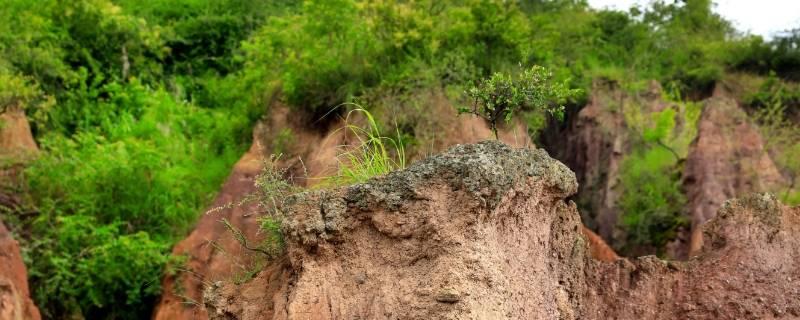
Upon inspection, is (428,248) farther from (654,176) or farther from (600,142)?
(600,142)

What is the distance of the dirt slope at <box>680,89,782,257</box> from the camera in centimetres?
1789

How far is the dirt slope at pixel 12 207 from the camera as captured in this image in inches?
428

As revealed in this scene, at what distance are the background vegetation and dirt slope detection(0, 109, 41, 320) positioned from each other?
0.28 meters

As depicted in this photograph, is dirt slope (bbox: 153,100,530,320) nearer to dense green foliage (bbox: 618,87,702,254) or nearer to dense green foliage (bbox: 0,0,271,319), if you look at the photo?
dense green foliage (bbox: 0,0,271,319)

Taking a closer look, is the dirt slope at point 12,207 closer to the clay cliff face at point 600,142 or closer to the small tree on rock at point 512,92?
the small tree on rock at point 512,92

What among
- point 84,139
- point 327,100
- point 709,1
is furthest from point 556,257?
point 709,1

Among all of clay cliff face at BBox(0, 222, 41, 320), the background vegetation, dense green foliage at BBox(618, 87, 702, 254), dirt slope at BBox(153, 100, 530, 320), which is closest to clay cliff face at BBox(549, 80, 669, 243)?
dense green foliage at BBox(618, 87, 702, 254)

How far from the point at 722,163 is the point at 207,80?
36.1 feet

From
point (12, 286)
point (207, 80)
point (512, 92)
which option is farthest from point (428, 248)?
point (207, 80)

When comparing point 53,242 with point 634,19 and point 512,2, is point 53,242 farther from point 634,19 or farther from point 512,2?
point 634,19

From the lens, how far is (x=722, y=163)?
1819 centimetres

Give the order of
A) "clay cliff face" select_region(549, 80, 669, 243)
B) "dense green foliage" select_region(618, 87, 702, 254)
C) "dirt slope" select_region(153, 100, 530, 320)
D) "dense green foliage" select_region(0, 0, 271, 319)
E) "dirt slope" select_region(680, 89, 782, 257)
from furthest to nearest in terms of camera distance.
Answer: "clay cliff face" select_region(549, 80, 669, 243), "dense green foliage" select_region(618, 87, 702, 254), "dirt slope" select_region(680, 89, 782, 257), "dense green foliage" select_region(0, 0, 271, 319), "dirt slope" select_region(153, 100, 530, 320)

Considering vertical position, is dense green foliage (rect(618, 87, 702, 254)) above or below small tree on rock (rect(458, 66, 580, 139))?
below

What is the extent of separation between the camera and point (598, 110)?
22062 mm
